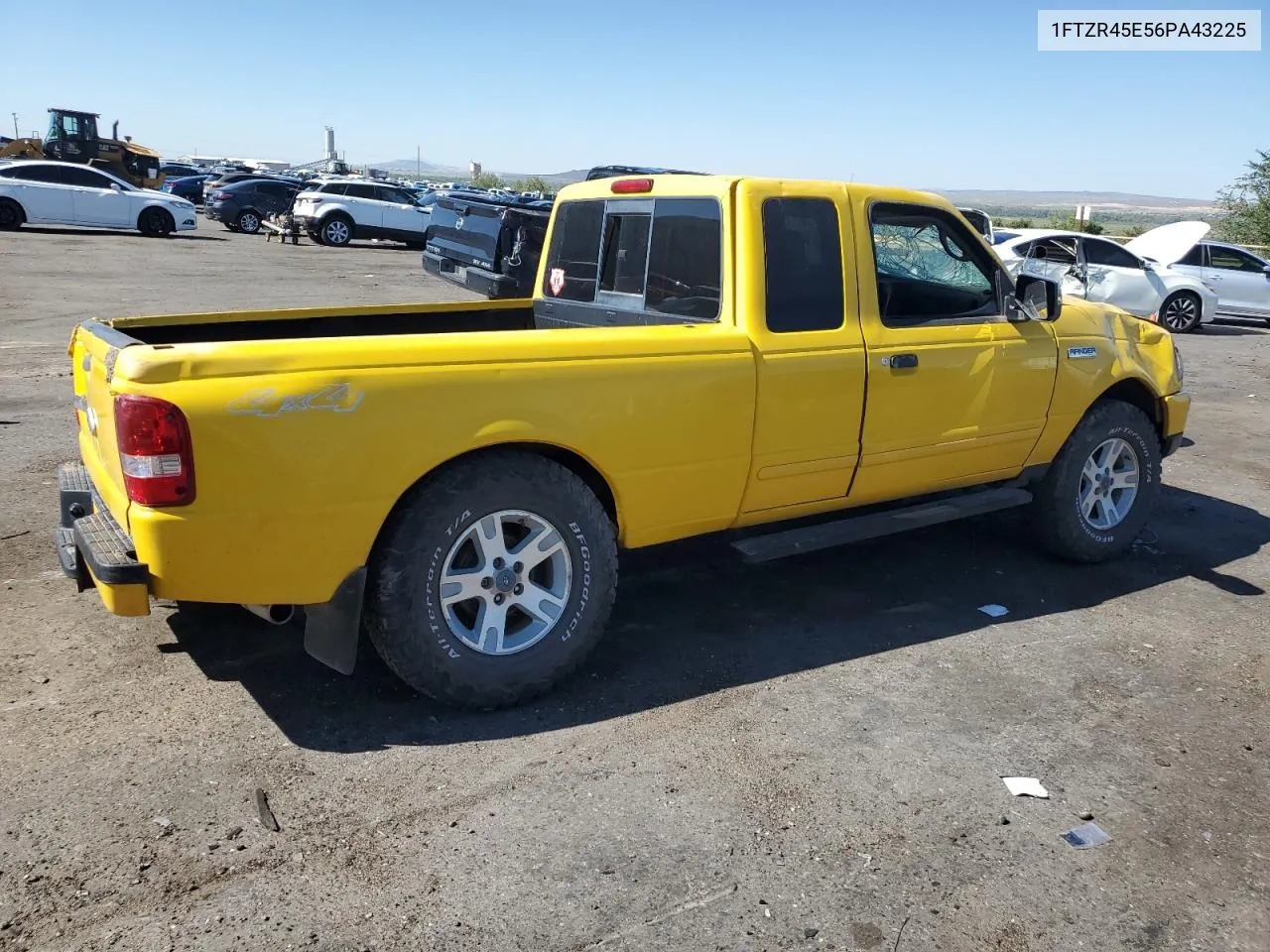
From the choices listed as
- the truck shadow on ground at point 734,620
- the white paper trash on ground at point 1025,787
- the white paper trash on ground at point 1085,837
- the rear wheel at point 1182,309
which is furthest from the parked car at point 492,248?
the rear wheel at point 1182,309

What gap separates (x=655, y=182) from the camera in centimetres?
479

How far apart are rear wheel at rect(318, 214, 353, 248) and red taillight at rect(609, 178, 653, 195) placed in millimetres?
25010

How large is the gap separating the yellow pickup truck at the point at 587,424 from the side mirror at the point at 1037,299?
0.02m

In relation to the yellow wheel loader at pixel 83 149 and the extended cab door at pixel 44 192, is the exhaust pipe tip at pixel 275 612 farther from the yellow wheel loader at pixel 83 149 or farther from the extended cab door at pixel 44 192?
the yellow wheel loader at pixel 83 149

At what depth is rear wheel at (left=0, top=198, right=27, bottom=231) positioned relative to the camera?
2544 centimetres

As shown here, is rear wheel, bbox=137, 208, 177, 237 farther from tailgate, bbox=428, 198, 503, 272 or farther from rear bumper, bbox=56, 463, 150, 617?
rear bumper, bbox=56, 463, 150, 617

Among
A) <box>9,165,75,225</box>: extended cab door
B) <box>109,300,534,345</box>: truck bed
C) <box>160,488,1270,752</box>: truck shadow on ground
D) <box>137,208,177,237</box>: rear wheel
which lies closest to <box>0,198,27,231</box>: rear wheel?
<box>9,165,75,225</box>: extended cab door

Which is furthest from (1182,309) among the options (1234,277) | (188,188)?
(188,188)

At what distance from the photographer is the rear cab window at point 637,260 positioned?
448 cm

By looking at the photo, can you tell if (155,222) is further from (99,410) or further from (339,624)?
(339,624)

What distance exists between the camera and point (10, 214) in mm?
25672

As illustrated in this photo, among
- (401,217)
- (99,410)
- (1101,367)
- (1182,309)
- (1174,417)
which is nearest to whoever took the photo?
(99,410)

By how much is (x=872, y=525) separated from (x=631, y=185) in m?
1.93

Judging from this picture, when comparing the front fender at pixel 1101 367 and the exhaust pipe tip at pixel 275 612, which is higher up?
the front fender at pixel 1101 367
